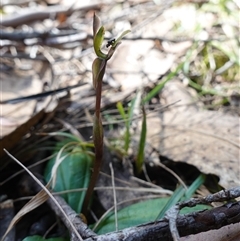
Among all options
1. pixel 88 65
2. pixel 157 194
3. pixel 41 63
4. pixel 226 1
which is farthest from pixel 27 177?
pixel 226 1

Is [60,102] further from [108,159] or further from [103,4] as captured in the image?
[103,4]

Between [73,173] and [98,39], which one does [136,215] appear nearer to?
[73,173]

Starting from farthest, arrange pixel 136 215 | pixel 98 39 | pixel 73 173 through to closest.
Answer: pixel 73 173 → pixel 136 215 → pixel 98 39

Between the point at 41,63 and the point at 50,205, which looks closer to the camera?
the point at 50,205

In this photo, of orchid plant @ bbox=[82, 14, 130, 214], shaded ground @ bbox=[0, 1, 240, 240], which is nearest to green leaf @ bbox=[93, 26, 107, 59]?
orchid plant @ bbox=[82, 14, 130, 214]

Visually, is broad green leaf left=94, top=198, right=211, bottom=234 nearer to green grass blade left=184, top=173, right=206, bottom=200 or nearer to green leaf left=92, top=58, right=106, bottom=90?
green grass blade left=184, top=173, right=206, bottom=200

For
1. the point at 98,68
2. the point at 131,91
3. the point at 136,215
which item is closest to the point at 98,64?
the point at 98,68
